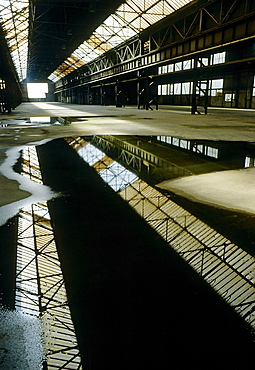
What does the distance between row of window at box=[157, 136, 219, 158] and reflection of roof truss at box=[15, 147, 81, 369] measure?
19.6ft

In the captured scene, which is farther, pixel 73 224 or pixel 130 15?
pixel 130 15

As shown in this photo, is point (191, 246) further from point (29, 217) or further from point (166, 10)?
point (166, 10)

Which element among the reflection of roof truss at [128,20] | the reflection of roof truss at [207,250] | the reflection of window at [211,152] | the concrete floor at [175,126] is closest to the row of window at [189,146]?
the reflection of window at [211,152]

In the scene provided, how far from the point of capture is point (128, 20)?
997 inches

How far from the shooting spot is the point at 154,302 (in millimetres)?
2309

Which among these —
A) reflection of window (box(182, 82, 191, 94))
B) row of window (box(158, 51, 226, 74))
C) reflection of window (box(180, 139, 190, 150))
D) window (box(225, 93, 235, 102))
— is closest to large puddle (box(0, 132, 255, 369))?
reflection of window (box(180, 139, 190, 150))

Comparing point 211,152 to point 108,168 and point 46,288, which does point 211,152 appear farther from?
point 46,288

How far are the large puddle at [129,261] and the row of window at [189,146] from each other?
93.5 inches

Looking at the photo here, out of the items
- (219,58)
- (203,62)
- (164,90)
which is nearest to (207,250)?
(219,58)

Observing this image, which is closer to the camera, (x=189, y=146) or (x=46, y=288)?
(x=46, y=288)

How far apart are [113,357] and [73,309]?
0.56m

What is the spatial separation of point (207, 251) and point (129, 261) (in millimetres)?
889

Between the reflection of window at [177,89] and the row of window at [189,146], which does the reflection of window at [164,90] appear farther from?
the row of window at [189,146]

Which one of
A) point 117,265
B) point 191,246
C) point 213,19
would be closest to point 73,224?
point 117,265
